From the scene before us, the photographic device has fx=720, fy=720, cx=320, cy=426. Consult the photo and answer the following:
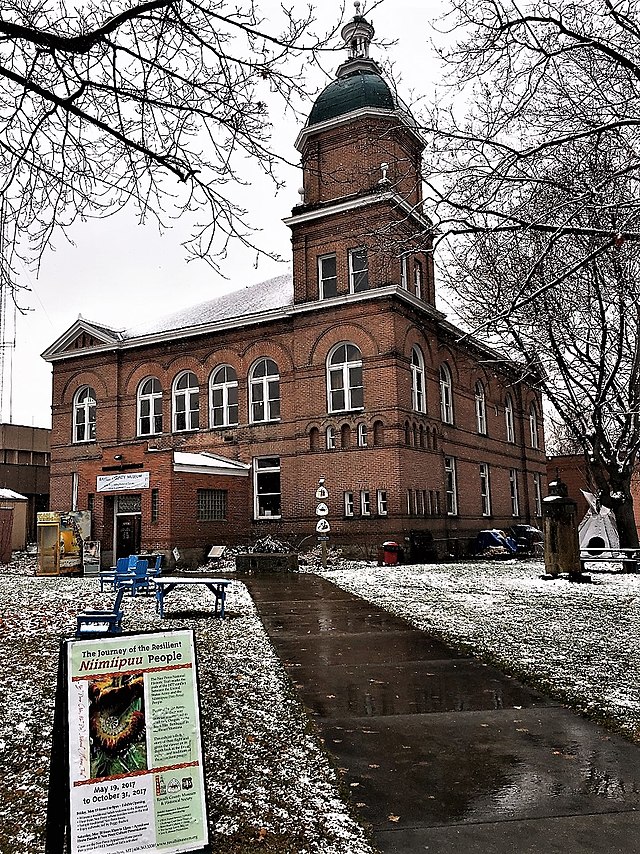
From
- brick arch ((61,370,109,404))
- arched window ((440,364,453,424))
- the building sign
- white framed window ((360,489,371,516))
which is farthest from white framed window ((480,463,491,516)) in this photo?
brick arch ((61,370,109,404))

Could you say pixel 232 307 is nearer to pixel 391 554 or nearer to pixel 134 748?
pixel 391 554

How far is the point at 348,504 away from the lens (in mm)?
27391

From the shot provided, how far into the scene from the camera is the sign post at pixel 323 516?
2564 cm

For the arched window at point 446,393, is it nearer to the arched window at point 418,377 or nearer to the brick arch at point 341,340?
the arched window at point 418,377

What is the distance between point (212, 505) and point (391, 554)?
7564 millimetres

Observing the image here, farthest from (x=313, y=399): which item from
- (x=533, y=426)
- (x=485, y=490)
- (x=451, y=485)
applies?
(x=533, y=426)

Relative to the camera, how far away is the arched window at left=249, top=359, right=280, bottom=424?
3064cm

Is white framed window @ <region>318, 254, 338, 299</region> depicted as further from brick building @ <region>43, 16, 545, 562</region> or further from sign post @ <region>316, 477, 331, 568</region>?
sign post @ <region>316, 477, 331, 568</region>

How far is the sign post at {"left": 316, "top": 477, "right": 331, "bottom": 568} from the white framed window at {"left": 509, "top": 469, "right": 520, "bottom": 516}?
15376 millimetres

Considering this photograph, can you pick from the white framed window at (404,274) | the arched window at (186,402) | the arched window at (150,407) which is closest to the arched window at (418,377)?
the white framed window at (404,274)

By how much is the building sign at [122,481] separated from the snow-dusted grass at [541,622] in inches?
310

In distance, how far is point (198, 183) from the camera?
7766 millimetres

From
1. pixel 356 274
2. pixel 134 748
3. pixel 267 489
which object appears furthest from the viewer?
pixel 267 489

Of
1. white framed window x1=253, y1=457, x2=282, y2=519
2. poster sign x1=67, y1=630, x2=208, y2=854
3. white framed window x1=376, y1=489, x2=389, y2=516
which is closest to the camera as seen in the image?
poster sign x1=67, y1=630, x2=208, y2=854
